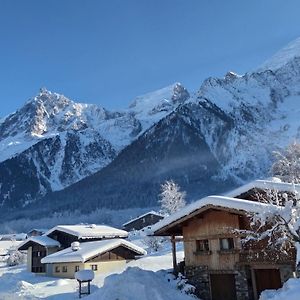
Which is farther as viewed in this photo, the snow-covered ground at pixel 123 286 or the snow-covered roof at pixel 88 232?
the snow-covered roof at pixel 88 232

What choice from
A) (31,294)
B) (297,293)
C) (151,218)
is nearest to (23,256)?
(151,218)

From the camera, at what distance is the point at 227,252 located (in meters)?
23.9

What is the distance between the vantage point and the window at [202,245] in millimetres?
25209

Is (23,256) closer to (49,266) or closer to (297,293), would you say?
(49,266)

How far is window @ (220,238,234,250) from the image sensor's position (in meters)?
24.2

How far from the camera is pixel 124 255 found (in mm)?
49531

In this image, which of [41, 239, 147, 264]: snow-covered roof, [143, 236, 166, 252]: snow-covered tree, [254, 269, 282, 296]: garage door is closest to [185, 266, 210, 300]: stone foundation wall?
[254, 269, 282, 296]: garage door

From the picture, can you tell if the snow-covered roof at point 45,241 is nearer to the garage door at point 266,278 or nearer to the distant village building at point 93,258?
the distant village building at point 93,258

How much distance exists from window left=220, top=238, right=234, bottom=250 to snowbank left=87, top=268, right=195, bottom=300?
10.3 feet

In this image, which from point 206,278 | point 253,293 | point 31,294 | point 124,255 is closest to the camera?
point 253,293

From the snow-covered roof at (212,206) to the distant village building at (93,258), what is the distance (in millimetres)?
21150

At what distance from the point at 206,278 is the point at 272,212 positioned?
8.85m

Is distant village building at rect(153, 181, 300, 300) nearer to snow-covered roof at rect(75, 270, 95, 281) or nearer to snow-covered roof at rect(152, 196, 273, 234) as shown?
snow-covered roof at rect(152, 196, 273, 234)

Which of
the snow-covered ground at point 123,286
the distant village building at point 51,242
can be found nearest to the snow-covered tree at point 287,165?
the snow-covered ground at point 123,286
